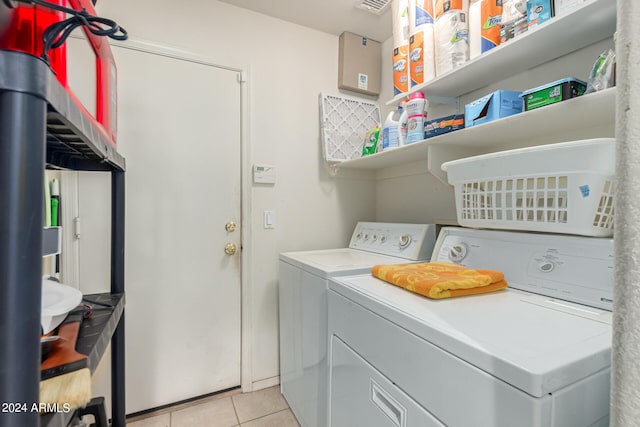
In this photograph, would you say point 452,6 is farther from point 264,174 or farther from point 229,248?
point 229,248

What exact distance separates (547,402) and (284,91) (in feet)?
6.78

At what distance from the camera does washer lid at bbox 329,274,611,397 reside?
53cm

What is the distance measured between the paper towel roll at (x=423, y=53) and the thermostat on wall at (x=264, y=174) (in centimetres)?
106

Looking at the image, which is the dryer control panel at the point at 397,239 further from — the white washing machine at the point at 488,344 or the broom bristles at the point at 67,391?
the broom bristles at the point at 67,391

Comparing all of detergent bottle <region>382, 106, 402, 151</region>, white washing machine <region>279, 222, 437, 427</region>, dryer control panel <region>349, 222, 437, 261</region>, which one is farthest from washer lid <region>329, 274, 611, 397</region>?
detergent bottle <region>382, 106, 402, 151</region>

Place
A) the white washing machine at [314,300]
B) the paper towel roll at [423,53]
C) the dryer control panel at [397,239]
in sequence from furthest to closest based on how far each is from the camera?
the dryer control panel at [397,239]
the paper towel roll at [423,53]
the white washing machine at [314,300]

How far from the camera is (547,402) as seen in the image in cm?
50

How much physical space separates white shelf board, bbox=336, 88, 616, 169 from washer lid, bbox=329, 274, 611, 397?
2.02 ft

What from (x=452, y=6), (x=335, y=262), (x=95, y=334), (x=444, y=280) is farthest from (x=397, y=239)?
(x=95, y=334)

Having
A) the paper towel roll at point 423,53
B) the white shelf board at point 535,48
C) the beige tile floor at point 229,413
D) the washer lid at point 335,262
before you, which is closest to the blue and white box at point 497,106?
the white shelf board at point 535,48

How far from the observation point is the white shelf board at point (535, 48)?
0.93 m

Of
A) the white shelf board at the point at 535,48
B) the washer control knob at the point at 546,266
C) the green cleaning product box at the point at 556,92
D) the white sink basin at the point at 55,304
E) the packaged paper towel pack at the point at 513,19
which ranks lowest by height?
the white sink basin at the point at 55,304

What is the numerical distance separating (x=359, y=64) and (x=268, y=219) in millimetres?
1369

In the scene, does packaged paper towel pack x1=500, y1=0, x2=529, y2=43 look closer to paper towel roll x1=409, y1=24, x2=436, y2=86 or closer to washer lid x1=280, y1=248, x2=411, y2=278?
paper towel roll x1=409, y1=24, x2=436, y2=86
